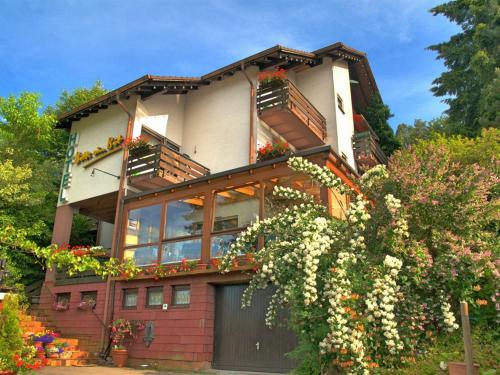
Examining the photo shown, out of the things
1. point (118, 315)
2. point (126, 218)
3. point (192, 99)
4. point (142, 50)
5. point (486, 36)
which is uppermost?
point (486, 36)

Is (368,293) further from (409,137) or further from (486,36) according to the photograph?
(409,137)

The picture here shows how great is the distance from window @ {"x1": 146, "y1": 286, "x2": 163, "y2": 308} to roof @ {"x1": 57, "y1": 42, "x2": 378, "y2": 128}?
735cm

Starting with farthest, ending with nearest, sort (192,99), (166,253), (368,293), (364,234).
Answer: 1. (192,99)
2. (166,253)
3. (364,234)
4. (368,293)

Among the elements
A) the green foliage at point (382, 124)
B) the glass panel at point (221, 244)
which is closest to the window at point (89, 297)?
the glass panel at point (221, 244)

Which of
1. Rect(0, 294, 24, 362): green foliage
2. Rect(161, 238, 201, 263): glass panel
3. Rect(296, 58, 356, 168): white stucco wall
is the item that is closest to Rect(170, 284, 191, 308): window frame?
Rect(161, 238, 201, 263): glass panel

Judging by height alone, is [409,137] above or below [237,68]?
above

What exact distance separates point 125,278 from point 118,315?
1.26 meters

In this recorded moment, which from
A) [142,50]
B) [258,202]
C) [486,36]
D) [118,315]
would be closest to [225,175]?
[258,202]

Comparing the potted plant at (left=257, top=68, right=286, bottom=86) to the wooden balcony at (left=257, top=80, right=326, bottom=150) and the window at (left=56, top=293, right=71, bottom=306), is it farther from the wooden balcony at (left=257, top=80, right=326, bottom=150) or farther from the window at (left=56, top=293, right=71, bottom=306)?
the window at (left=56, top=293, right=71, bottom=306)

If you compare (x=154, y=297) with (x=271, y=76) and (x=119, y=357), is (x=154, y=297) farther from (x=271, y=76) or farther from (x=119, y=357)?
(x=271, y=76)

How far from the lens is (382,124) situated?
22.6 m

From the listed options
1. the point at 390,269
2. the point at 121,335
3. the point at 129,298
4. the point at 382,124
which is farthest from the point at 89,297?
the point at 382,124

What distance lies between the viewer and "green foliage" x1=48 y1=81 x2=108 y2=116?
26253mm

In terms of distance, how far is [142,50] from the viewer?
1236 cm
